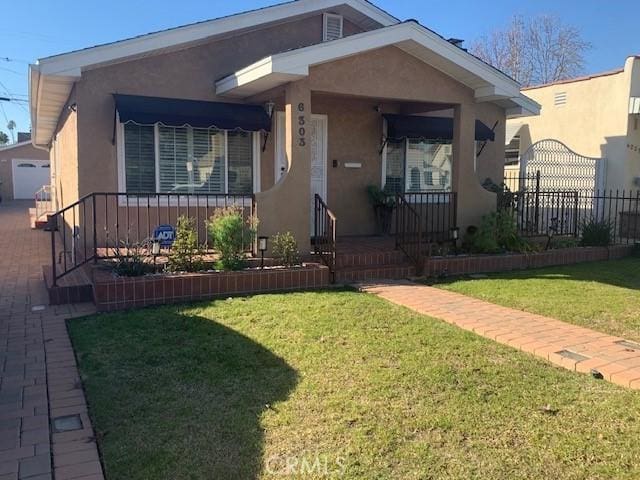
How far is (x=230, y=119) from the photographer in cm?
904

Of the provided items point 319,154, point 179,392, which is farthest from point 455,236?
point 179,392

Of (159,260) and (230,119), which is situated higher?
(230,119)

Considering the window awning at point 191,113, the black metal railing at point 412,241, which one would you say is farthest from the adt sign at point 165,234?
the black metal railing at point 412,241

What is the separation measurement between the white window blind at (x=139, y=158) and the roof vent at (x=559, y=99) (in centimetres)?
1109

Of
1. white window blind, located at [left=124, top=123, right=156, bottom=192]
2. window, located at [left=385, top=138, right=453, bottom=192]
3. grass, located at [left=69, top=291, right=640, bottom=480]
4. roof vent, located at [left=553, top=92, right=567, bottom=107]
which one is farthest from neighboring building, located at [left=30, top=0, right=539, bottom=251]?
roof vent, located at [left=553, top=92, right=567, bottom=107]

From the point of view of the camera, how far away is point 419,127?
1088cm

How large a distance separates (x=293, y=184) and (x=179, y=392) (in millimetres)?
4458

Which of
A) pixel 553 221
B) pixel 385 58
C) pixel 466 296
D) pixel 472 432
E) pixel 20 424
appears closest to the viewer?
pixel 472 432

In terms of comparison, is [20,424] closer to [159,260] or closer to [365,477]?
[365,477]

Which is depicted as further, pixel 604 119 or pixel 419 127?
pixel 604 119

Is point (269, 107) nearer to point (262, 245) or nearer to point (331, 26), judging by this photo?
point (331, 26)

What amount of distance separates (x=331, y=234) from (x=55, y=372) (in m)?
4.23

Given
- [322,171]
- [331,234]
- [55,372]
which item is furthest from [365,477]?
[322,171]

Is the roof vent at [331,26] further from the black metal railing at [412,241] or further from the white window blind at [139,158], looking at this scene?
the white window blind at [139,158]
